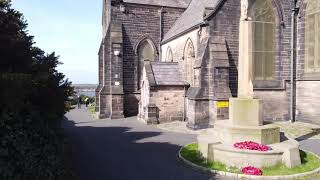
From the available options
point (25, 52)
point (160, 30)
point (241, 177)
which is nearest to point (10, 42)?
point (25, 52)

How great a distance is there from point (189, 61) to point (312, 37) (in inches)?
299

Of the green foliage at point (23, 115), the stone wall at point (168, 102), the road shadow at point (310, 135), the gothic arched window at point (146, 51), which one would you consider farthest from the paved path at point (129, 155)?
the gothic arched window at point (146, 51)

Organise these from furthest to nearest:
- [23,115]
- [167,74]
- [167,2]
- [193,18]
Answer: [167,2], [193,18], [167,74], [23,115]

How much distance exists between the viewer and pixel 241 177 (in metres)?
8.98

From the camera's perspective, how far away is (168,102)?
21234mm

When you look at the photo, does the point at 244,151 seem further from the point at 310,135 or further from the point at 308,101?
the point at 308,101

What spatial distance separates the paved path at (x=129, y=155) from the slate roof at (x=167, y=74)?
13.0 feet

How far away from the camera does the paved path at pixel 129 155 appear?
9.29 metres

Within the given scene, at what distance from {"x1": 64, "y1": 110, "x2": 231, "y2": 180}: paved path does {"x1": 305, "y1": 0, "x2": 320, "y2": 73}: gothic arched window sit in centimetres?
879

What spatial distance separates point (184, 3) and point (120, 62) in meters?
8.45

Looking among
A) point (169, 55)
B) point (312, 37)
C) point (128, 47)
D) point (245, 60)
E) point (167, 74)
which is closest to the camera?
point (245, 60)

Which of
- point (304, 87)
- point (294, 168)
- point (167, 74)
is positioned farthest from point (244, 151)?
point (167, 74)

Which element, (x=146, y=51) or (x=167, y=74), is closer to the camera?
(x=167, y=74)

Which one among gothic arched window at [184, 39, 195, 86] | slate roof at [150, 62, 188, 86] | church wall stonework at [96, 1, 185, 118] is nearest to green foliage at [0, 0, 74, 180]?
slate roof at [150, 62, 188, 86]
